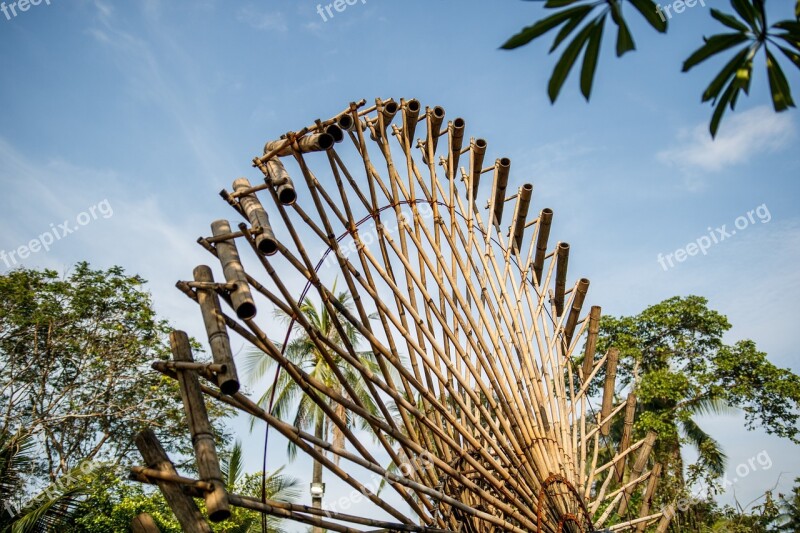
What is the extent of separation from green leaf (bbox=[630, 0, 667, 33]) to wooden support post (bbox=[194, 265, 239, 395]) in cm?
218

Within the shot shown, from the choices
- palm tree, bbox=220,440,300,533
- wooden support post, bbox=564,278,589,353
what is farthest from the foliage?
wooden support post, bbox=564,278,589,353

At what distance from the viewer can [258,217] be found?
3350 millimetres

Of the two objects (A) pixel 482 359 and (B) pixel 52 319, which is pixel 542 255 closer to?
(A) pixel 482 359

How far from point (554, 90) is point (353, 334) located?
1255cm

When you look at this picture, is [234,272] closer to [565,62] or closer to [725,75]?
[565,62]

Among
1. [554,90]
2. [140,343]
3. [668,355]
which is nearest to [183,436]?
[140,343]

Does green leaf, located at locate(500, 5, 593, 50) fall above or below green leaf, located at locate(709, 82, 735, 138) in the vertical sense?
above

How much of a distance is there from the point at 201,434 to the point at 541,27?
231cm

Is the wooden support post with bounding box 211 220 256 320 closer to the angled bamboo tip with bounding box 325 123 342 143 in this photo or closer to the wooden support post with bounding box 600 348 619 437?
the angled bamboo tip with bounding box 325 123 342 143

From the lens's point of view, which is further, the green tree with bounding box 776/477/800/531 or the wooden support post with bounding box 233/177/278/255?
the green tree with bounding box 776/477/800/531

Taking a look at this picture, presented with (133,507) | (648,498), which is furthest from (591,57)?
(133,507)

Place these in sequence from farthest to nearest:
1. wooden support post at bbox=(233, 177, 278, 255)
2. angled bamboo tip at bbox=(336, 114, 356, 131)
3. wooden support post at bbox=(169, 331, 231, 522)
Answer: angled bamboo tip at bbox=(336, 114, 356, 131) < wooden support post at bbox=(233, 177, 278, 255) < wooden support post at bbox=(169, 331, 231, 522)

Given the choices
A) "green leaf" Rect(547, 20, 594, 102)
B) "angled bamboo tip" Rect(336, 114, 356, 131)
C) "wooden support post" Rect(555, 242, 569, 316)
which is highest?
"angled bamboo tip" Rect(336, 114, 356, 131)

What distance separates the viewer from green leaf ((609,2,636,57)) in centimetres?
107
